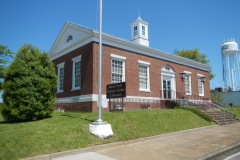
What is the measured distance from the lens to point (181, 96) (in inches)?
981

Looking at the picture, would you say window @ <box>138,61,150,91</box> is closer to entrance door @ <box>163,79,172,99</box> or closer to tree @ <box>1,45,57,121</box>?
entrance door @ <box>163,79,172,99</box>

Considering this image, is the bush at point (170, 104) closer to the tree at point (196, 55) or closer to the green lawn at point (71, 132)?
the green lawn at point (71, 132)

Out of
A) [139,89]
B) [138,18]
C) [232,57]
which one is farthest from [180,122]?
[232,57]

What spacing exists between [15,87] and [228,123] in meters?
15.3

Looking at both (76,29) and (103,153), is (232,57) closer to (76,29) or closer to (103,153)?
(76,29)

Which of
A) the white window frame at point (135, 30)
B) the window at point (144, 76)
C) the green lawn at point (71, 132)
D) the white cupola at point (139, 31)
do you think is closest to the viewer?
the green lawn at point (71, 132)

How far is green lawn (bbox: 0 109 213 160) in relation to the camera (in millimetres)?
8148

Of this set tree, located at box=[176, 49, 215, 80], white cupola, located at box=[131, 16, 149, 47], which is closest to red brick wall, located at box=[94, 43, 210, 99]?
white cupola, located at box=[131, 16, 149, 47]

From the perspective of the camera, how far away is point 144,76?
21.4 m

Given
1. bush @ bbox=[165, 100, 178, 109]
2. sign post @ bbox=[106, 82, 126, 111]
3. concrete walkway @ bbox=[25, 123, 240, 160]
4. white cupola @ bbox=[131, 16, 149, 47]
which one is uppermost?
white cupola @ bbox=[131, 16, 149, 47]

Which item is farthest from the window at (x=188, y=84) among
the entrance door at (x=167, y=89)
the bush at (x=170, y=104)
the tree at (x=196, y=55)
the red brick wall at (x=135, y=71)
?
the tree at (x=196, y=55)

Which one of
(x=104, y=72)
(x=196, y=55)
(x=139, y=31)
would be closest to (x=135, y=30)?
(x=139, y=31)

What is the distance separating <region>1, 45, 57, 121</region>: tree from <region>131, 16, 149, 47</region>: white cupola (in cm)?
1318

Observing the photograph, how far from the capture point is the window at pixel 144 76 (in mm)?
20953
